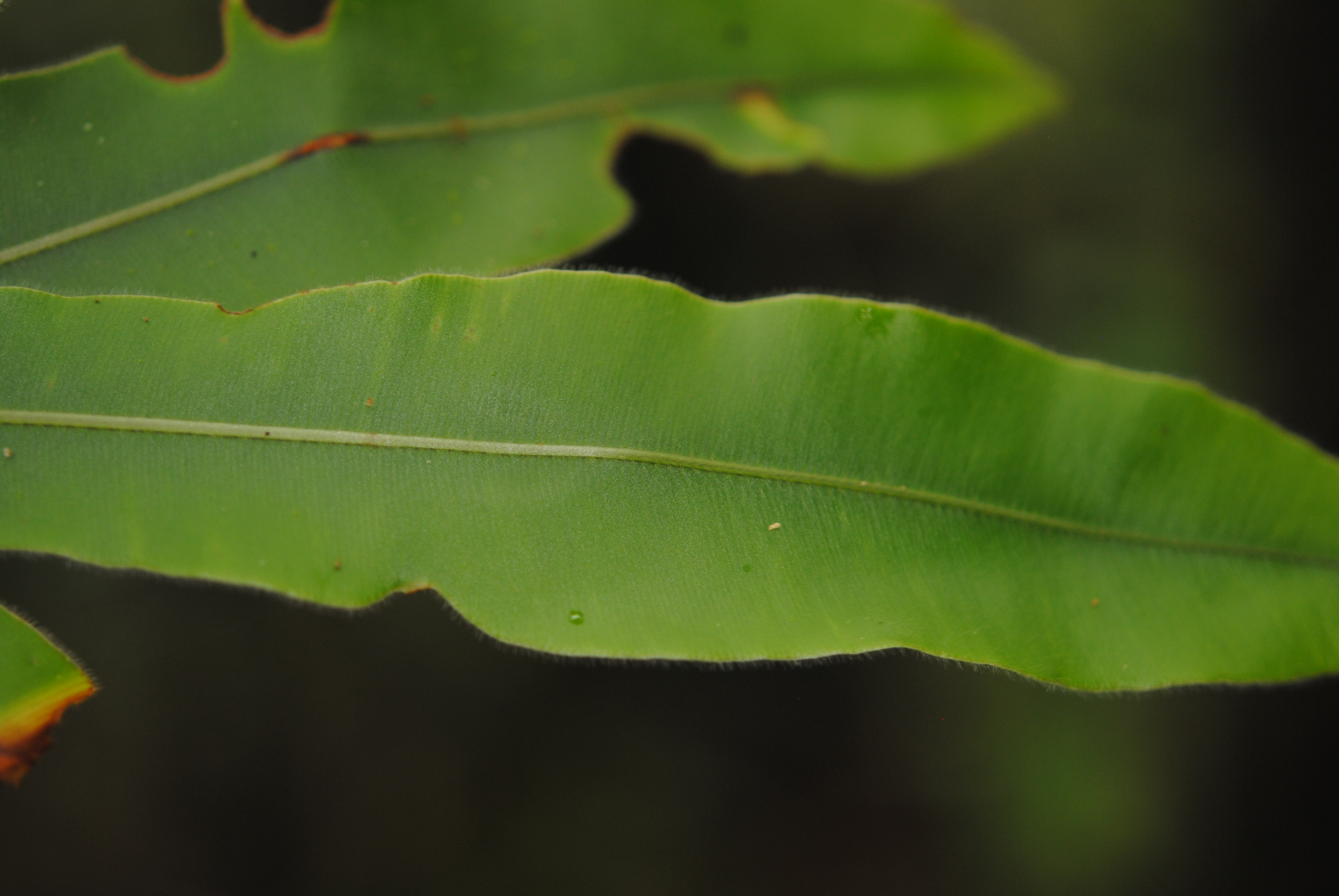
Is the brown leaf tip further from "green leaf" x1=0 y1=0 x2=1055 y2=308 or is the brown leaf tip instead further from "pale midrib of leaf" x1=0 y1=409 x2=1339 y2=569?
"green leaf" x1=0 y1=0 x2=1055 y2=308

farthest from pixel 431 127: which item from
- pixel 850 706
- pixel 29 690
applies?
pixel 850 706

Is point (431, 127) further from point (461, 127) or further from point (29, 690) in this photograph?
point (29, 690)

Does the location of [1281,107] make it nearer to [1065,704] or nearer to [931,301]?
[931,301]

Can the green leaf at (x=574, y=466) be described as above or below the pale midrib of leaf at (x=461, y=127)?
below

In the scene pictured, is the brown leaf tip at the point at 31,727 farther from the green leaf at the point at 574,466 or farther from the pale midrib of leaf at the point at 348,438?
the pale midrib of leaf at the point at 348,438

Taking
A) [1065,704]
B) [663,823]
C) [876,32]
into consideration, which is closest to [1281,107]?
[876,32]

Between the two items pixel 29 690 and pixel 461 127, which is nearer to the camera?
pixel 29 690

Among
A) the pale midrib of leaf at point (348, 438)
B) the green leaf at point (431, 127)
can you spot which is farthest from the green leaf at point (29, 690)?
the green leaf at point (431, 127)
